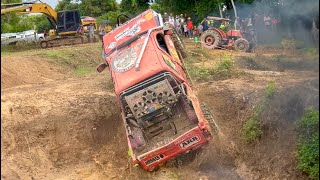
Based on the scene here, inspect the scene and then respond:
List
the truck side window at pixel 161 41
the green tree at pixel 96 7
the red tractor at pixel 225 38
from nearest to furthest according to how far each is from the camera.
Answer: the truck side window at pixel 161 41 → the red tractor at pixel 225 38 → the green tree at pixel 96 7

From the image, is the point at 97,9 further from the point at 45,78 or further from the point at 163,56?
the point at 163,56

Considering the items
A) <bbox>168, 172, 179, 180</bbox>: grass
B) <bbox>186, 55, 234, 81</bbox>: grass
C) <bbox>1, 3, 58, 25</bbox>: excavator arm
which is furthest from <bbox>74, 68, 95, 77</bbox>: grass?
<bbox>168, 172, 179, 180</bbox>: grass

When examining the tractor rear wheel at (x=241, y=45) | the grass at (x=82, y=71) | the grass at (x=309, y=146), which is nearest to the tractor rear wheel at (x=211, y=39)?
the tractor rear wheel at (x=241, y=45)

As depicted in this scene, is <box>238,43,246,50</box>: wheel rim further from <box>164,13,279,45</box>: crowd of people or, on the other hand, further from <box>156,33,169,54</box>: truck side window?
<box>156,33,169,54</box>: truck side window

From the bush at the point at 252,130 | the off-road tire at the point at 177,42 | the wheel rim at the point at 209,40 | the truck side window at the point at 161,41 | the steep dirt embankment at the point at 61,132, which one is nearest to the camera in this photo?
the bush at the point at 252,130

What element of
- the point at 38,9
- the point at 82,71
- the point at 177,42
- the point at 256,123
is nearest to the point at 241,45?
the point at 82,71

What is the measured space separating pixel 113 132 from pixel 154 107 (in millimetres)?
2447

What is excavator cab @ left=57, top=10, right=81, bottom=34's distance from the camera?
67.9 feet

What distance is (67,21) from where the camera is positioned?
20.9 meters

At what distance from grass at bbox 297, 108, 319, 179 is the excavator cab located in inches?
634

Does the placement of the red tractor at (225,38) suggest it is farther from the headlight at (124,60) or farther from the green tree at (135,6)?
the green tree at (135,6)

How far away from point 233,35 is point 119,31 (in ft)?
28.7

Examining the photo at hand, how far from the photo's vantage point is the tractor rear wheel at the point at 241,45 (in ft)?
54.7

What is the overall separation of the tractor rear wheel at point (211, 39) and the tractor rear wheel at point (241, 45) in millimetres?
729
